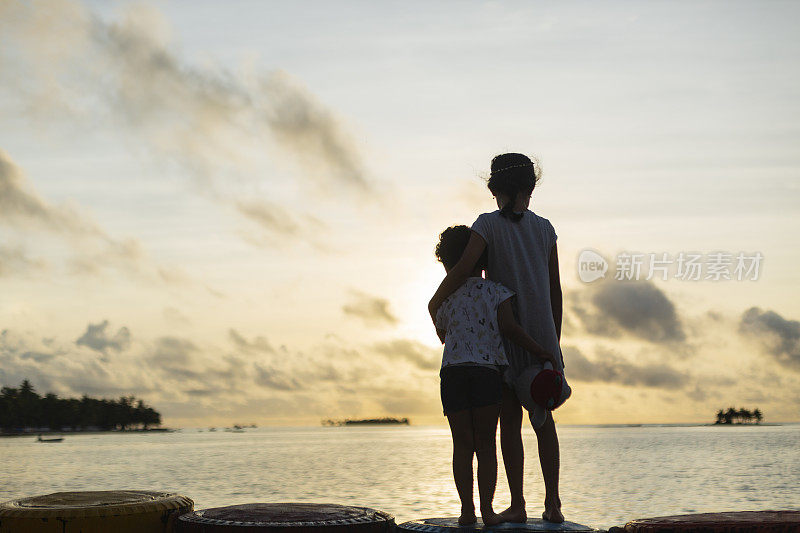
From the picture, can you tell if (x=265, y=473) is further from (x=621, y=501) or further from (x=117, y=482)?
(x=621, y=501)

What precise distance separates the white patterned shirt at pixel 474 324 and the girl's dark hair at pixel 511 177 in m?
0.63

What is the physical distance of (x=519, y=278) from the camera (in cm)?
605

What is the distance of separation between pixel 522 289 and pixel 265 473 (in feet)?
224

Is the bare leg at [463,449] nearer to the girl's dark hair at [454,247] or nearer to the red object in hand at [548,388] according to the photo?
the red object in hand at [548,388]

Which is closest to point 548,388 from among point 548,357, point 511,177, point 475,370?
point 548,357

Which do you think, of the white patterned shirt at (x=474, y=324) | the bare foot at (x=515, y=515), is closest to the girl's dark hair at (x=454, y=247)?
the white patterned shirt at (x=474, y=324)

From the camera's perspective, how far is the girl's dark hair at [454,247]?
6074 millimetres

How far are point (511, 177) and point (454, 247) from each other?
0.71 meters

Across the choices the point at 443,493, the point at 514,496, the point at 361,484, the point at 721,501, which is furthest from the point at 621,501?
the point at 514,496

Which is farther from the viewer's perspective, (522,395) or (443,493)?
(443,493)

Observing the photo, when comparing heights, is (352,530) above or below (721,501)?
above

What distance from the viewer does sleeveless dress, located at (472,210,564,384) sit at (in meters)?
5.95

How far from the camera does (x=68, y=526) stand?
4.78 meters

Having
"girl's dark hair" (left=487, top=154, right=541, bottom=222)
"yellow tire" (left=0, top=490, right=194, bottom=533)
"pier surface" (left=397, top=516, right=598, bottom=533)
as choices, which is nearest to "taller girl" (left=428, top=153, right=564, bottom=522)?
"girl's dark hair" (left=487, top=154, right=541, bottom=222)
